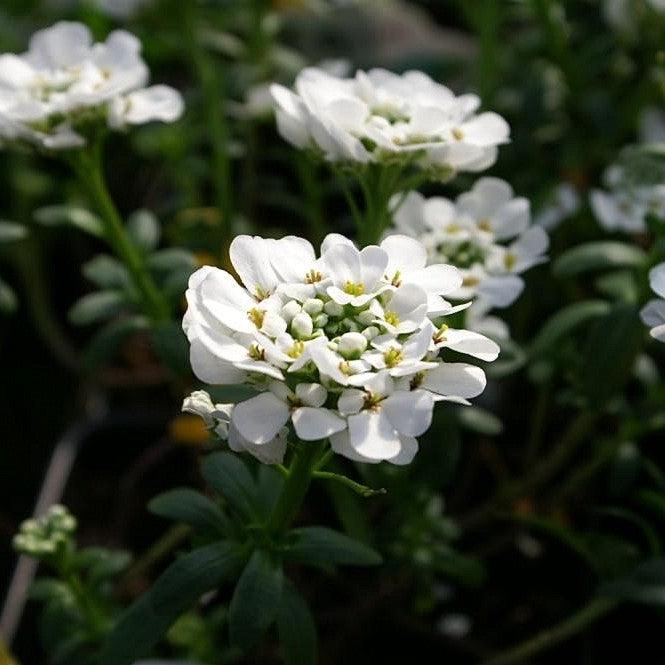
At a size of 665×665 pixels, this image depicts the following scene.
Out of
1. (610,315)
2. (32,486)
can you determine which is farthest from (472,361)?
(32,486)

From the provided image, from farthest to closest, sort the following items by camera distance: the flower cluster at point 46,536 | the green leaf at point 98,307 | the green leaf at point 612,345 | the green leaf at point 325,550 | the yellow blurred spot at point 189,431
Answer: the yellow blurred spot at point 189,431 → the green leaf at point 98,307 → the green leaf at point 612,345 → the flower cluster at point 46,536 → the green leaf at point 325,550

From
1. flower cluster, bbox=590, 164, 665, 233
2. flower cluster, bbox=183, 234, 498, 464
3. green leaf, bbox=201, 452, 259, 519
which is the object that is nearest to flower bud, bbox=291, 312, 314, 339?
flower cluster, bbox=183, 234, 498, 464

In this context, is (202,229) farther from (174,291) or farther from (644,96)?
(644,96)

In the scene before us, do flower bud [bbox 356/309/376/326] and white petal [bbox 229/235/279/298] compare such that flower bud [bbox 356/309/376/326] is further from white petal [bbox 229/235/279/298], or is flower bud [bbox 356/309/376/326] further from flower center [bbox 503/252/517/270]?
flower center [bbox 503/252/517/270]

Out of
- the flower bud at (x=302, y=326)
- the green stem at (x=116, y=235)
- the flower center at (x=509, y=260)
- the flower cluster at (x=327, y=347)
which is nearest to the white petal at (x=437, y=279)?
the flower cluster at (x=327, y=347)

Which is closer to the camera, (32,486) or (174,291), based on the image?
(174,291)

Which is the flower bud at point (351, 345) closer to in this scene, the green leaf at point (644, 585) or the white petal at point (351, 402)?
the white petal at point (351, 402)

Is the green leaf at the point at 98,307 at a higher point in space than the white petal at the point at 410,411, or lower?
lower
